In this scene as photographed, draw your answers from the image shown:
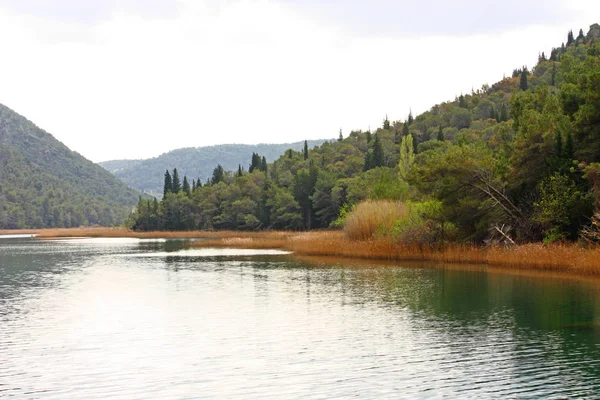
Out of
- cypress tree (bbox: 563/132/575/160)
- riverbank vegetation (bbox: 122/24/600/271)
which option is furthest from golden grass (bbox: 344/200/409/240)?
cypress tree (bbox: 563/132/575/160)

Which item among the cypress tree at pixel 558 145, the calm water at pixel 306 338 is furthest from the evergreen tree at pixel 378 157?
the calm water at pixel 306 338

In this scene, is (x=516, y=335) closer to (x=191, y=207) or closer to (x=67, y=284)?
(x=67, y=284)

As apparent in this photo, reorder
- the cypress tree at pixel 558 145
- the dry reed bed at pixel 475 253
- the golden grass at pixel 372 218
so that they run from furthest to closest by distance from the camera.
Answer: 1. the golden grass at pixel 372 218
2. the cypress tree at pixel 558 145
3. the dry reed bed at pixel 475 253

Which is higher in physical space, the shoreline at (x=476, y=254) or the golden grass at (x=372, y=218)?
the golden grass at (x=372, y=218)

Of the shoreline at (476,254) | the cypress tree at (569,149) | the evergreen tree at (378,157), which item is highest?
the evergreen tree at (378,157)

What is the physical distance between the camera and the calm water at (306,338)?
1794cm

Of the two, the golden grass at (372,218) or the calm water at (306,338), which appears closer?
the calm water at (306,338)

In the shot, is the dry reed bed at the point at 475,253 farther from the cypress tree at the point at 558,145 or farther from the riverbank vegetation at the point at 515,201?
the cypress tree at the point at 558,145

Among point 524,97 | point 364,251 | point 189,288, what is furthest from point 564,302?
point 524,97

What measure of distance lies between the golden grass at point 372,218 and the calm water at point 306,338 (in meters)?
18.3

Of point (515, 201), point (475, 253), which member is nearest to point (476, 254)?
point (475, 253)

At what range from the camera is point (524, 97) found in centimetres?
6775

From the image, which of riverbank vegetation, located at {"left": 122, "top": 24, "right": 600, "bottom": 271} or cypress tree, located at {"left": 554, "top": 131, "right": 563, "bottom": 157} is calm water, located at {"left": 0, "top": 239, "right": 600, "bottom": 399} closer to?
riverbank vegetation, located at {"left": 122, "top": 24, "right": 600, "bottom": 271}

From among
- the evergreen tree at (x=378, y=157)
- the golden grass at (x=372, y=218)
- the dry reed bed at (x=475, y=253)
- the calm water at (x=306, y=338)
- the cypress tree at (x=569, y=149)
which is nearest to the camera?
the calm water at (x=306, y=338)
